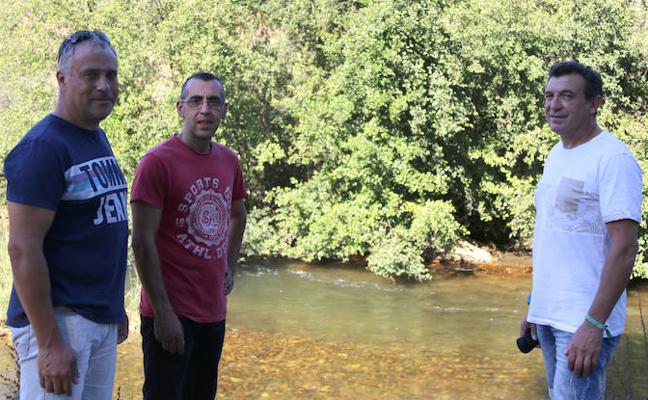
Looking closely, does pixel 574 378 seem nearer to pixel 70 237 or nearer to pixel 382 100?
pixel 70 237

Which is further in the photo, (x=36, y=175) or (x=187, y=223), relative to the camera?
(x=187, y=223)

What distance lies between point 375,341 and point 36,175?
872cm

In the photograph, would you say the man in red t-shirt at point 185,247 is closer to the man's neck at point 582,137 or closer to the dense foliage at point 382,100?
the man's neck at point 582,137

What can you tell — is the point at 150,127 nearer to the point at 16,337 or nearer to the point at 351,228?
the point at 351,228

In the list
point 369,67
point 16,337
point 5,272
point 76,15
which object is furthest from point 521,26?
point 16,337

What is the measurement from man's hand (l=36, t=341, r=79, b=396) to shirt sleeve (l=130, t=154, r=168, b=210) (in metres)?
0.89

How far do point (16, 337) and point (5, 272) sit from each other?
24.9ft

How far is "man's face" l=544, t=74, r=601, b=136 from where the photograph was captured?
3.00 m

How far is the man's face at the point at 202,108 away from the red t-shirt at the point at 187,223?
98mm

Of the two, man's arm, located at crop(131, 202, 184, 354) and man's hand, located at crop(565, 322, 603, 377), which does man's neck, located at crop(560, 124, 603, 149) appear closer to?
man's hand, located at crop(565, 322, 603, 377)

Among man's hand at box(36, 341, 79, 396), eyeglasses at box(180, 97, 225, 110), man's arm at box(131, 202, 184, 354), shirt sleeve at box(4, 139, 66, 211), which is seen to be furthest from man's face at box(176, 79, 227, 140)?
man's hand at box(36, 341, 79, 396)

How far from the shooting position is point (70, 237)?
2531mm

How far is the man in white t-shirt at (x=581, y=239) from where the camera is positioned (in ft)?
9.10

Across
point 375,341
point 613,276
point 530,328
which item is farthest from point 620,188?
point 375,341
